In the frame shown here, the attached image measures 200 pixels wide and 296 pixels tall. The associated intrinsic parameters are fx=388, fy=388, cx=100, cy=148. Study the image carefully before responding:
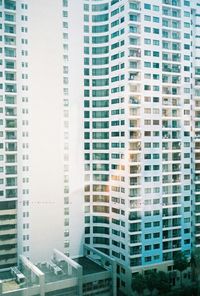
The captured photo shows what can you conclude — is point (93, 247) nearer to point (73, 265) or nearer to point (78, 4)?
point (73, 265)

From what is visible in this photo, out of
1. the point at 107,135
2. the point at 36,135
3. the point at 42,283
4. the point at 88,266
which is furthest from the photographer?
the point at 107,135

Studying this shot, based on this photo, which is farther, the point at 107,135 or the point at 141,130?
the point at 107,135

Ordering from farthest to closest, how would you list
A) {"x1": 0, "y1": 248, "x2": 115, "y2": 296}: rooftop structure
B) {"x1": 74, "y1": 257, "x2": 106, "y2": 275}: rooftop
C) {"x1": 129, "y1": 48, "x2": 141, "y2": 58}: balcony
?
1. {"x1": 129, "y1": 48, "x2": 141, "y2": 58}: balcony
2. {"x1": 74, "y1": 257, "x2": 106, "y2": 275}: rooftop
3. {"x1": 0, "y1": 248, "x2": 115, "y2": 296}: rooftop structure

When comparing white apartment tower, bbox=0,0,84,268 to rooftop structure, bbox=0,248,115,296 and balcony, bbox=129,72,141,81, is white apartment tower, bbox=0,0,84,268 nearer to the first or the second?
rooftop structure, bbox=0,248,115,296

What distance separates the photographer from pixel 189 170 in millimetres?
5004

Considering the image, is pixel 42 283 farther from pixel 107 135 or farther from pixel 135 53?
pixel 135 53

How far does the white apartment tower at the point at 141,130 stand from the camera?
4.73 meters

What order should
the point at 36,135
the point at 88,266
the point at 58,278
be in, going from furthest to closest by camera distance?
1. the point at 88,266
2. the point at 58,278
3. the point at 36,135

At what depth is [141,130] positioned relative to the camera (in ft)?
15.4

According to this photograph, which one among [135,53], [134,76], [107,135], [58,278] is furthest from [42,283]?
[135,53]

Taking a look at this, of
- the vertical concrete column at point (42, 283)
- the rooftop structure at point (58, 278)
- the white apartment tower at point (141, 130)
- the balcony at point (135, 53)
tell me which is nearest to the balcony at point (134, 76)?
the white apartment tower at point (141, 130)

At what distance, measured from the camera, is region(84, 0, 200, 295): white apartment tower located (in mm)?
4734

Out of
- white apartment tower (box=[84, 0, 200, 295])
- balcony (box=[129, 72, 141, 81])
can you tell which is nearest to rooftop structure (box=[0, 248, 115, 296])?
white apartment tower (box=[84, 0, 200, 295])

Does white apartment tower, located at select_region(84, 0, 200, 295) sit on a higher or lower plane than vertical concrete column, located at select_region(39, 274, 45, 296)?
higher
